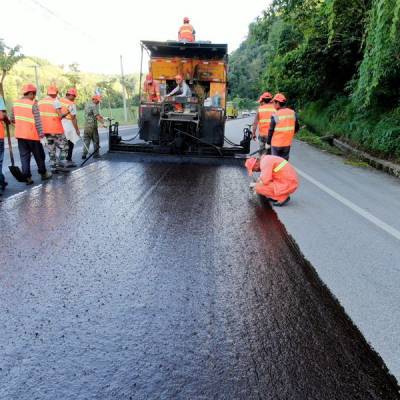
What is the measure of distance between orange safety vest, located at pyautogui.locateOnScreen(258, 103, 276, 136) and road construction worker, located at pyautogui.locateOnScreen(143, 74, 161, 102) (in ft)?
13.0

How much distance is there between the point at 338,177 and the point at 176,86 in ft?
18.2

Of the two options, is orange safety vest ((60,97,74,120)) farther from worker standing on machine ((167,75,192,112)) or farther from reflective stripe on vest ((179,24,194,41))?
reflective stripe on vest ((179,24,194,41))

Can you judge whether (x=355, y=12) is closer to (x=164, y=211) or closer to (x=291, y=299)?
(x=164, y=211)

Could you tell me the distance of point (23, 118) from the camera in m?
7.00

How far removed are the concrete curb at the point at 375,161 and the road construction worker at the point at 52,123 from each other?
23.7 ft

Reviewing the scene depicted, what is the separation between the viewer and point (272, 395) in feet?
6.83

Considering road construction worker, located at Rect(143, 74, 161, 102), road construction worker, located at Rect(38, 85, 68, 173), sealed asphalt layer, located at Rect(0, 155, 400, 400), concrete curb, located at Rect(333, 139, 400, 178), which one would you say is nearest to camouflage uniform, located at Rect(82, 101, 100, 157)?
road construction worker, located at Rect(143, 74, 161, 102)

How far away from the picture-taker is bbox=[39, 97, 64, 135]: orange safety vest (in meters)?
8.13

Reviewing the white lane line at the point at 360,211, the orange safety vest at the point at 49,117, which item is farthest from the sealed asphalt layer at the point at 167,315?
the orange safety vest at the point at 49,117

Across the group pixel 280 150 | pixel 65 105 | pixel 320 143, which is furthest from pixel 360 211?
pixel 320 143

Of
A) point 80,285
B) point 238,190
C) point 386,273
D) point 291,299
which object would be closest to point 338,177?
A: point 238,190

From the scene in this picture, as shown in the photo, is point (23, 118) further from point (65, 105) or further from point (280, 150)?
point (280, 150)

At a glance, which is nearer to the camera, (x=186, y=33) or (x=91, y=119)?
(x=91, y=119)

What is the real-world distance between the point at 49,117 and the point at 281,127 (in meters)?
4.63
